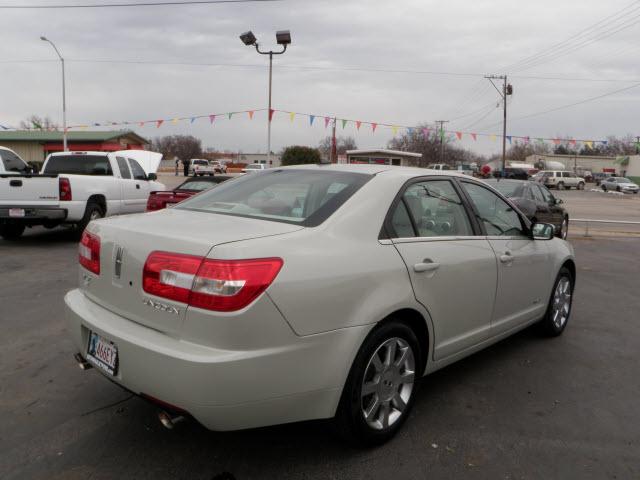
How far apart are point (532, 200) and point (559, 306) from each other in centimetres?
694

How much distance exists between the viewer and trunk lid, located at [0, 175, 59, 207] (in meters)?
9.33

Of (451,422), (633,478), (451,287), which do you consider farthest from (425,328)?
(633,478)

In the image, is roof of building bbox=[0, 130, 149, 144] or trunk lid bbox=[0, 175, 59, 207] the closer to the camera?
trunk lid bbox=[0, 175, 59, 207]

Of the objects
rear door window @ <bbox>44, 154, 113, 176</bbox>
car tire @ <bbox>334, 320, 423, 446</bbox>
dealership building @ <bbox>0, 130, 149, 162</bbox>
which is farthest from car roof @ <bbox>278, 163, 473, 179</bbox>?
dealership building @ <bbox>0, 130, 149, 162</bbox>

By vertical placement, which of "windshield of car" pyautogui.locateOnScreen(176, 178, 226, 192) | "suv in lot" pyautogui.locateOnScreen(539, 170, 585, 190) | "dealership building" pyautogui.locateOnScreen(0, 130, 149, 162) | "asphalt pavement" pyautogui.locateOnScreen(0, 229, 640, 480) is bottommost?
"asphalt pavement" pyautogui.locateOnScreen(0, 229, 640, 480)

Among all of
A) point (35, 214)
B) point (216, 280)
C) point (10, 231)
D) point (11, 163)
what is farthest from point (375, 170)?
point (11, 163)

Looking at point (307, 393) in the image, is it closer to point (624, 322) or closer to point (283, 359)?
point (283, 359)

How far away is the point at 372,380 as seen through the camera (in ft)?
9.20

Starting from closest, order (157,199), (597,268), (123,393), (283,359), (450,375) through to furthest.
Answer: (283,359), (123,393), (450,375), (597,268), (157,199)

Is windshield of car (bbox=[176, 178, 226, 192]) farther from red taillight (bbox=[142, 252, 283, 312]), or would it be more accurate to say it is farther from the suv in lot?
the suv in lot

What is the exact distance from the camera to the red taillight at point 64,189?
31.4ft

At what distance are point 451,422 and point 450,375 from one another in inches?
30.1

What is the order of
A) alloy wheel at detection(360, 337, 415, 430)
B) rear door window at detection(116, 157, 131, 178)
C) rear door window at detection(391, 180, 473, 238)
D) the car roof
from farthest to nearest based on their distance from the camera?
1. rear door window at detection(116, 157, 131, 178)
2. the car roof
3. rear door window at detection(391, 180, 473, 238)
4. alloy wheel at detection(360, 337, 415, 430)

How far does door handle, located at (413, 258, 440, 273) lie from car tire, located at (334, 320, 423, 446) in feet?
1.08
